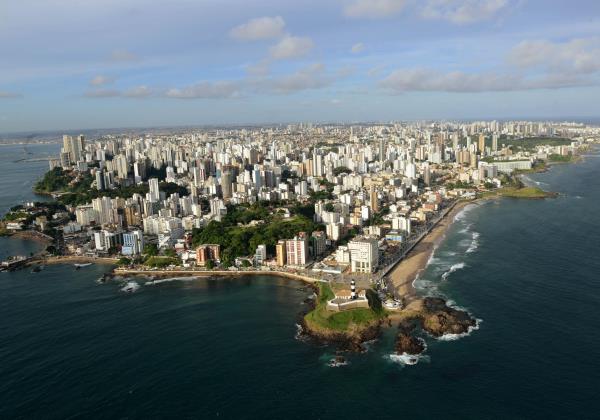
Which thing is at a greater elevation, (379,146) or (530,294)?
(379,146)

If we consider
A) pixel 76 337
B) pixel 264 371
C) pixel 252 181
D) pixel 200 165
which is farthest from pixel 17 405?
pixel 200 165

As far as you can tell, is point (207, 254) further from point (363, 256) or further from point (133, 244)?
point (363, 256)

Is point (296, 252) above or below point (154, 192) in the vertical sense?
below

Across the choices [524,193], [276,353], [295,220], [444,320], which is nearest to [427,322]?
[444,320]

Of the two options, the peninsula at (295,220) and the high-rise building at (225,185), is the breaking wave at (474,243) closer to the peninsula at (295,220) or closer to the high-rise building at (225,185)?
the peninsula at (295,220)

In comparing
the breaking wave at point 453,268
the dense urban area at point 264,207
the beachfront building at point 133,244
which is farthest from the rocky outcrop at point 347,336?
the beachfront building at point 133,244

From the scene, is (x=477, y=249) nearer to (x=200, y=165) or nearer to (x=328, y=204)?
(x=328, y=204)
